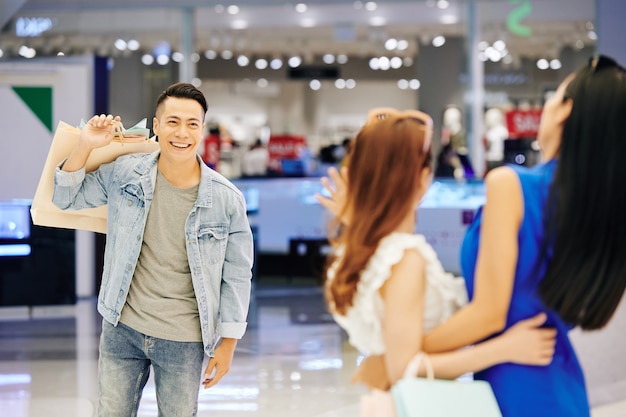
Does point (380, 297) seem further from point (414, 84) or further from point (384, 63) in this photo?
point (384, 63)

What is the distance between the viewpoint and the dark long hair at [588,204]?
4.92ft

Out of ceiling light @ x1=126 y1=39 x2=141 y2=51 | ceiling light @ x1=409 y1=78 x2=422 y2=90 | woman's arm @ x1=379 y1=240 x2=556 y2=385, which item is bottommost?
woman's arm @ x1=379 y1=240 x2=556 y2=385

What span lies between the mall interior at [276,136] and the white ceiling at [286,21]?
0.09 feet

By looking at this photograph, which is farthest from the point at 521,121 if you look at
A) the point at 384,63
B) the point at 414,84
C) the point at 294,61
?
the point at 384,63

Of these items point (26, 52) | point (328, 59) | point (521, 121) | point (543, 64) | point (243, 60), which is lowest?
point (521, 121)

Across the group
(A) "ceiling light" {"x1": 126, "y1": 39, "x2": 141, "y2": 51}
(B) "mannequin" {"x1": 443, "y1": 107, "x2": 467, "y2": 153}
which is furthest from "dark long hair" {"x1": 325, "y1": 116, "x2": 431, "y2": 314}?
(A) "ceiling light" {"x1": 126, "y1": 39, "x2": 141, "y2": 51}

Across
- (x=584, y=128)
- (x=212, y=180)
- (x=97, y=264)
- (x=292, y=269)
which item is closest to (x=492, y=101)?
(x=292, y=269)

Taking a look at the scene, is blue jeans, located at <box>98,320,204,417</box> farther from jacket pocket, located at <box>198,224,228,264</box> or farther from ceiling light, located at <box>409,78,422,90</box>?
ceiling light, located at <box>409,78,422,90</box>

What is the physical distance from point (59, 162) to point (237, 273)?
0.58m

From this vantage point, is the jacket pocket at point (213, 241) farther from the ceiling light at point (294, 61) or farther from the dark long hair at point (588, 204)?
the ceiling light at point (294, 61)

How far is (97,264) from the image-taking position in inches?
346

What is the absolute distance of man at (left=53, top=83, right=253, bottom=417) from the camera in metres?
2.36

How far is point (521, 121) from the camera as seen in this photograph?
11094 millimetres

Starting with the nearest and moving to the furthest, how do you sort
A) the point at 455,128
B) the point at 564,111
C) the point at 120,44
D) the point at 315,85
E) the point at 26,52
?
the point at 564,111 → the point at 26,52 → the point at 455,128 → the point at 120,44 → the point at 315,85
